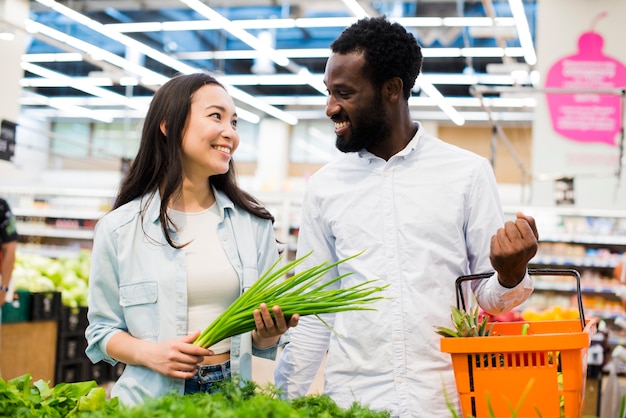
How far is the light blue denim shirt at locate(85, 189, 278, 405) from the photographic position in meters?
1.87

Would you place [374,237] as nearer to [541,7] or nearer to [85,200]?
[541,7]

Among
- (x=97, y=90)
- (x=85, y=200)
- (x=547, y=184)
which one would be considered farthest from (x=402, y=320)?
(x=97, y=90)

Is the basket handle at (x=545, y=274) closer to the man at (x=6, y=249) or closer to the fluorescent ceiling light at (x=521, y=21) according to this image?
the man at (x=6, y=249)

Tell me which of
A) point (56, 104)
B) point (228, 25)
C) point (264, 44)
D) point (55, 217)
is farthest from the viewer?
point (56, 104)

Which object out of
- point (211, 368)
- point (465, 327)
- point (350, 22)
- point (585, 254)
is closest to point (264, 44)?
point (350, 22)

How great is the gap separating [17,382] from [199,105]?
866 millimetres

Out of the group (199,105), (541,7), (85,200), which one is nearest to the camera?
(199,105)

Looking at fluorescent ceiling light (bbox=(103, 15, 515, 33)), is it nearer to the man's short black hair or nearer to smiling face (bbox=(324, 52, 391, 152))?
the man's short black hair

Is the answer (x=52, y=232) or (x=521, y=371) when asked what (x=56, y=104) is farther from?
(x=521, y=371)

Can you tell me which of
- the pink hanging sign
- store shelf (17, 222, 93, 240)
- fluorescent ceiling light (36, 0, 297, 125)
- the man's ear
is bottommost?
store shelf (17, 222, 93, 240)

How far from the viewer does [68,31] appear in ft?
44.5

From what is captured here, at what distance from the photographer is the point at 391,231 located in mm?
1878

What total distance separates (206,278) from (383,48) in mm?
789

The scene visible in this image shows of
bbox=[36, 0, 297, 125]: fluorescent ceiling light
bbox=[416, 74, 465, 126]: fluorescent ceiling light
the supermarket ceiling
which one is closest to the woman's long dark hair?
bbox=[36, 0, 297, 125]: fluorescent ceiling light
